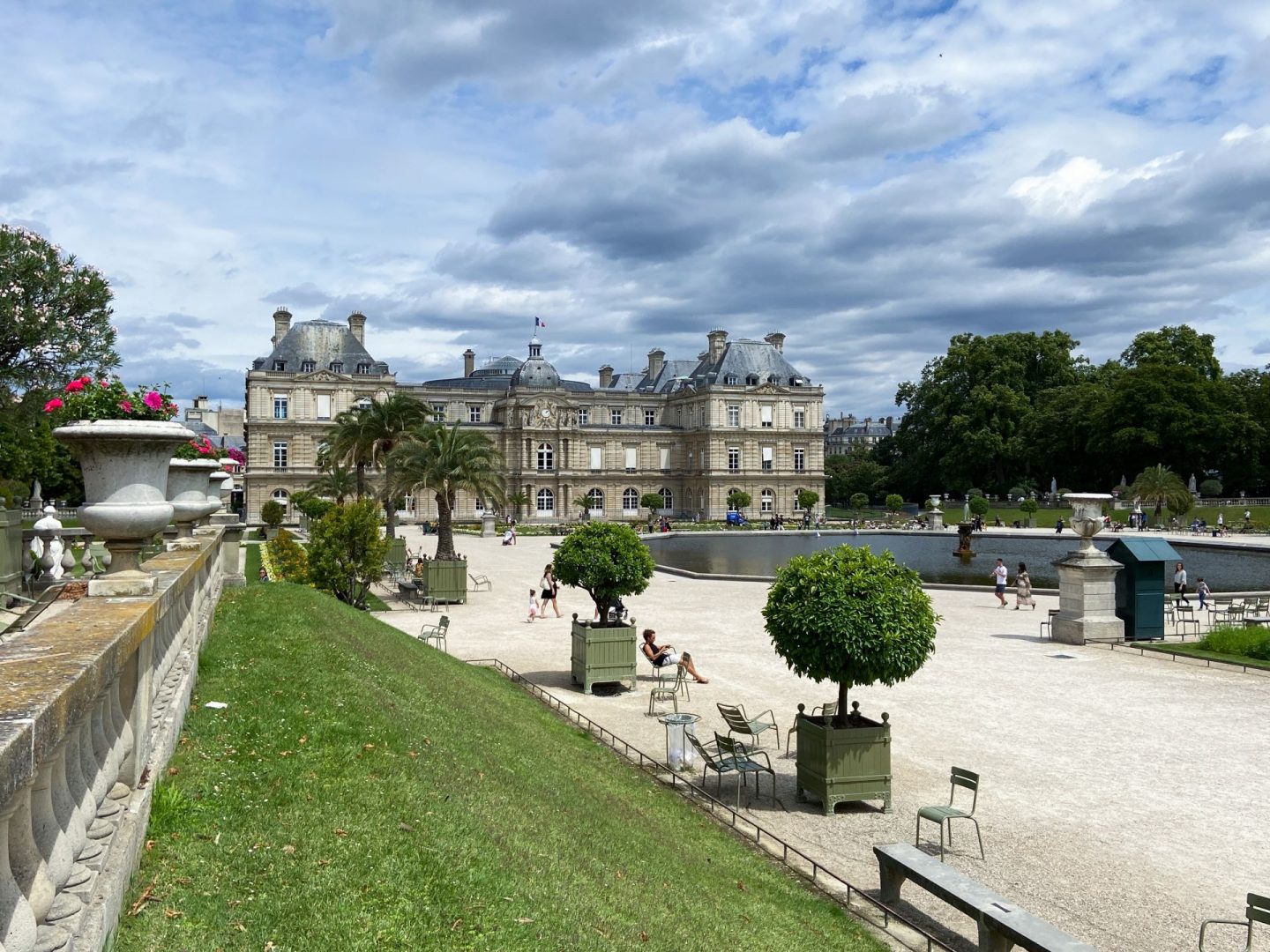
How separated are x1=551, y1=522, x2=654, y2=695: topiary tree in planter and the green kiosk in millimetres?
10206

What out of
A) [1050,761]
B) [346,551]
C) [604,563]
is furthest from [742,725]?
[346,551]

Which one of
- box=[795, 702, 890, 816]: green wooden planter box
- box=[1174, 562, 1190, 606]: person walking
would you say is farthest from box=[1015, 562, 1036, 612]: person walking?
box=[795, 702, 890, 816]: green wooden planter box

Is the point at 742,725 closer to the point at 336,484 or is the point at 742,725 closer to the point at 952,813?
the point at 952,813

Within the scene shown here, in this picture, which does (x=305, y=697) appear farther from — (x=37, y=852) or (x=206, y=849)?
(x=37, y=852)

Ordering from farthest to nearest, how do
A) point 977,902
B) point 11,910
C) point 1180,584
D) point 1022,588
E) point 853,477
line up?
point 853,477, point 1180,584, point 1022,588, point 977,902, point 11,910

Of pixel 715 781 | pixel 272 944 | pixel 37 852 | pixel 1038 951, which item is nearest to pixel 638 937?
pixel 272 944

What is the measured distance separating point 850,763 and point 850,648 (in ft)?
3.85

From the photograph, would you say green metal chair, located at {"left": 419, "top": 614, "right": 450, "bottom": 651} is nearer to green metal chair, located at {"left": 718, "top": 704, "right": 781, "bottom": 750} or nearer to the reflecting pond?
green metal chair, located at {"left": 718, "top": 704, "right": 781, "bottom": 750}

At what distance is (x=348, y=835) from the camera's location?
5406 mm

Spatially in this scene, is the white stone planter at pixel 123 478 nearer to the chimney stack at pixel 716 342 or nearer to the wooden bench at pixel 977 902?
the wooden bench at pixel 977 902

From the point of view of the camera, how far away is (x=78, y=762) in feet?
12.0

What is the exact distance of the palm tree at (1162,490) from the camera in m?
54.4

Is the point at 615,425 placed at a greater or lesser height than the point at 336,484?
greater

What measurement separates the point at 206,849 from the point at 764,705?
1004 centimetres
